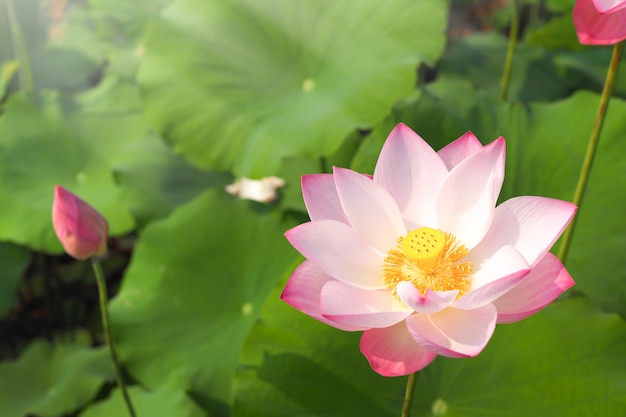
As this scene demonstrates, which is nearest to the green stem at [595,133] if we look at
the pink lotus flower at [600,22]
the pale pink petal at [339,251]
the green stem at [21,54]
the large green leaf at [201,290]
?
the pink lotus flower at [600,22]

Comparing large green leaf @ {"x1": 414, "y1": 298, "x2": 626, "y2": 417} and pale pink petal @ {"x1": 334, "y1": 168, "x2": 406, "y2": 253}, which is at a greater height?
pale pink petal @ {"x1": 334, "y1": 168, "x2": 406, "y2": 253}

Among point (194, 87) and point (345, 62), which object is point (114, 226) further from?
point (345, 62)

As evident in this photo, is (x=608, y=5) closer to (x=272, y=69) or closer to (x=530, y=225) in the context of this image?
(x=530, y=225)

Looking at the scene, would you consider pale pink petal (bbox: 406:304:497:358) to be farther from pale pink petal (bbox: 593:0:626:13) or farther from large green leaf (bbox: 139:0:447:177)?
large green leaf (bbox: 139:0:447:177)

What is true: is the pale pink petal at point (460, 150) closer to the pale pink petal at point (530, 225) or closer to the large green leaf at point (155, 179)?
the pale pink petal at point (530, 225)

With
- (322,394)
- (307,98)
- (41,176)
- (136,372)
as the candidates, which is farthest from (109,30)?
(322,394)

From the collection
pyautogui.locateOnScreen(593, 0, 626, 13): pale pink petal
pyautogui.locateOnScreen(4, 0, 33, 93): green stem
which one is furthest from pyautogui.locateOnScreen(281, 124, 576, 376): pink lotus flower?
pyautogui.locateOnScreen(4, 0, 33, 93): green stem

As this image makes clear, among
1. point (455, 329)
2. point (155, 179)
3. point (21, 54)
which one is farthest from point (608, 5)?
point (21, 54)
